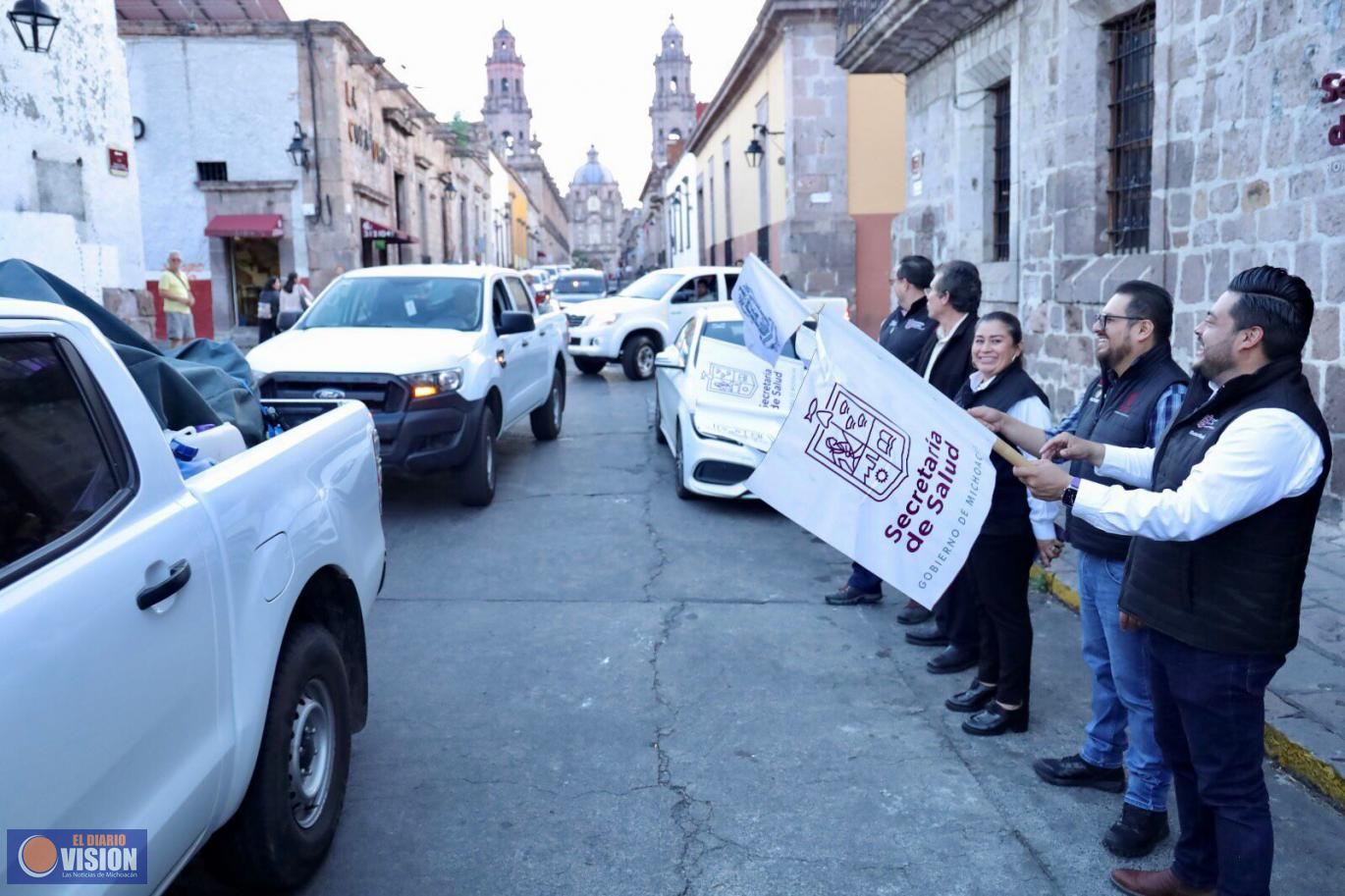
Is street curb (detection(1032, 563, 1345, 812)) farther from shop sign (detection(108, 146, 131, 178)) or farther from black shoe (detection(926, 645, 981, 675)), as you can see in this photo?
shop sign (detection(108, 146, 131, 178))

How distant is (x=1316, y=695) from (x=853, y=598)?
7.69ft

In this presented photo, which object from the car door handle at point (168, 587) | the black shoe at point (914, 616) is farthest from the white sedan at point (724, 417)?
the car door handle at point (168, 587)

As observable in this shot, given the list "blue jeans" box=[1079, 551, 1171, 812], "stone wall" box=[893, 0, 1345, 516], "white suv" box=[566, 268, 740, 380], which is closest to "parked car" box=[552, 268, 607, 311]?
"white suv" box=[566, 268, 740, 380]

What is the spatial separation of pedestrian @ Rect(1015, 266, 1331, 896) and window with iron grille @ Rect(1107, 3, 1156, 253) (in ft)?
20.9

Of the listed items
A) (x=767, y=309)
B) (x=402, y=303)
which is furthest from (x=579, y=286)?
(x=767, y=309)

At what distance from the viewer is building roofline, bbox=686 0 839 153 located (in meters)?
21.7

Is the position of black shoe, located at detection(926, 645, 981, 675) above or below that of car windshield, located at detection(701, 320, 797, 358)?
below

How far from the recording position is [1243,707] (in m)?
2.91

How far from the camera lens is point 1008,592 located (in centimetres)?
444

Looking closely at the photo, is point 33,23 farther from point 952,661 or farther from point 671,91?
point 671,91

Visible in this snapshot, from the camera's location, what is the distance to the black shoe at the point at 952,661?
5.18m

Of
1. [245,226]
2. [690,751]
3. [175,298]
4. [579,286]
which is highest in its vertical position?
[245,226]

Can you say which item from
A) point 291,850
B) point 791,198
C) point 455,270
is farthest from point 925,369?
point 791,198

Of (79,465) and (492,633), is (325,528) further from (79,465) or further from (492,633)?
(492,633)
